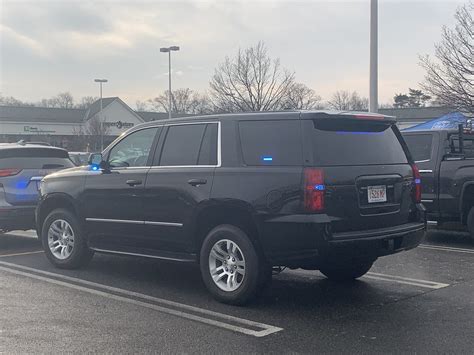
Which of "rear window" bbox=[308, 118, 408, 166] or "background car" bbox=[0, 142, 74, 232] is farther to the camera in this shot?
"background car" bbox=[0, 142, 74, 232]

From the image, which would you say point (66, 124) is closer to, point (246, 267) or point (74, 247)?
point (74, 247)

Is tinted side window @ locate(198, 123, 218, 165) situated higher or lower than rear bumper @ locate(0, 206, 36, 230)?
higher

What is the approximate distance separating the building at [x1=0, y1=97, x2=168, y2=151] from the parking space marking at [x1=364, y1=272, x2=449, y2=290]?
1844 inches

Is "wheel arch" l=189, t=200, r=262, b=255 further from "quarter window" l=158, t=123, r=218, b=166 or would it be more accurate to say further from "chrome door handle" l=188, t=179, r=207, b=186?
"quarter window" l=158, t=123, r=218, b=166

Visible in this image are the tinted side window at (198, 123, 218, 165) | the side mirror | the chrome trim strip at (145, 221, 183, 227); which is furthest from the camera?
the side mirror

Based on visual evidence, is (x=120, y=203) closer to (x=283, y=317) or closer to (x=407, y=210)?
(x=283, y=317)

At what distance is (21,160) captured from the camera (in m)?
9.34

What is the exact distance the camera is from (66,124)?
211 feet

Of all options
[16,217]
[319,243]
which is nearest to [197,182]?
[319,243]

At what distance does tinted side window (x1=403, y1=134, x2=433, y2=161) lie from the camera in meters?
10.0

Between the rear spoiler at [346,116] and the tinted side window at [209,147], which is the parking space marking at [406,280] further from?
the tinted side window at [209,147]

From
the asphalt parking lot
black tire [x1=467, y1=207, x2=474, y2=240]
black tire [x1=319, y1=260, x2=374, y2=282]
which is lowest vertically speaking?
the asphalt parking lot

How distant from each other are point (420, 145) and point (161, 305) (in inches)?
247

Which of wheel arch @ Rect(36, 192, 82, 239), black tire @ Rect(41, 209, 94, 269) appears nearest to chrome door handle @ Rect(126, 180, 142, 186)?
wheel arch @ Rect(36, 192, 82, 239)
